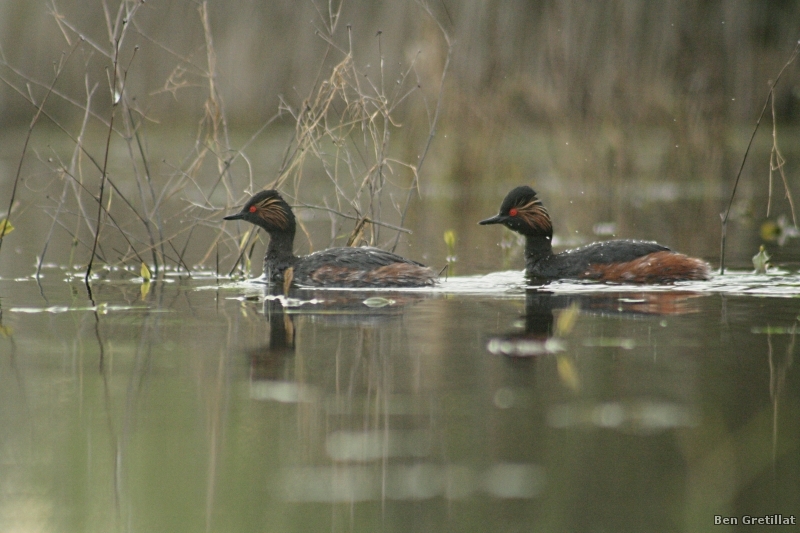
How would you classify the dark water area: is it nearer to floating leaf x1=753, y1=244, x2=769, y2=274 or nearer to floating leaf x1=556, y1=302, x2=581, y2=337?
Answer: floating leaf x1=556, y1=302, x2=581, y2=337

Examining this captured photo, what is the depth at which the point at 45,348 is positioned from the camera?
6.58 m

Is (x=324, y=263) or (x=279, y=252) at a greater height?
(x=279, y=252)

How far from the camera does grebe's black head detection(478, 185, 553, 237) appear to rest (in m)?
10.1

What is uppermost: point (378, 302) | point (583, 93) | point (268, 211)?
point (583, 93)

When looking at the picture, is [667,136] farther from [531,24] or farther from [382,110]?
[382,110]

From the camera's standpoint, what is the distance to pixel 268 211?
9.80m

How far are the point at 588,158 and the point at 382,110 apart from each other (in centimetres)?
872

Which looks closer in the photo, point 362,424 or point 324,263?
point 362,424

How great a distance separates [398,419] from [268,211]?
203 inches

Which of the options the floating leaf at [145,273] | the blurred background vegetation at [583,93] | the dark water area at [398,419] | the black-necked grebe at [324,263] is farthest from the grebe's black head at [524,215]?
the blurred background vegetation at [583,93]

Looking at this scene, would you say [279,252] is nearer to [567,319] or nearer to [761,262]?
[567,319]

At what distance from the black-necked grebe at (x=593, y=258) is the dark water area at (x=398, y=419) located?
53.3 inches

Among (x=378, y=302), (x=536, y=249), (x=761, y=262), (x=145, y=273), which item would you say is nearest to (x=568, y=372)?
(x=378, y=302)

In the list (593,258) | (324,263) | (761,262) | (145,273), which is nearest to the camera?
(324,263)
